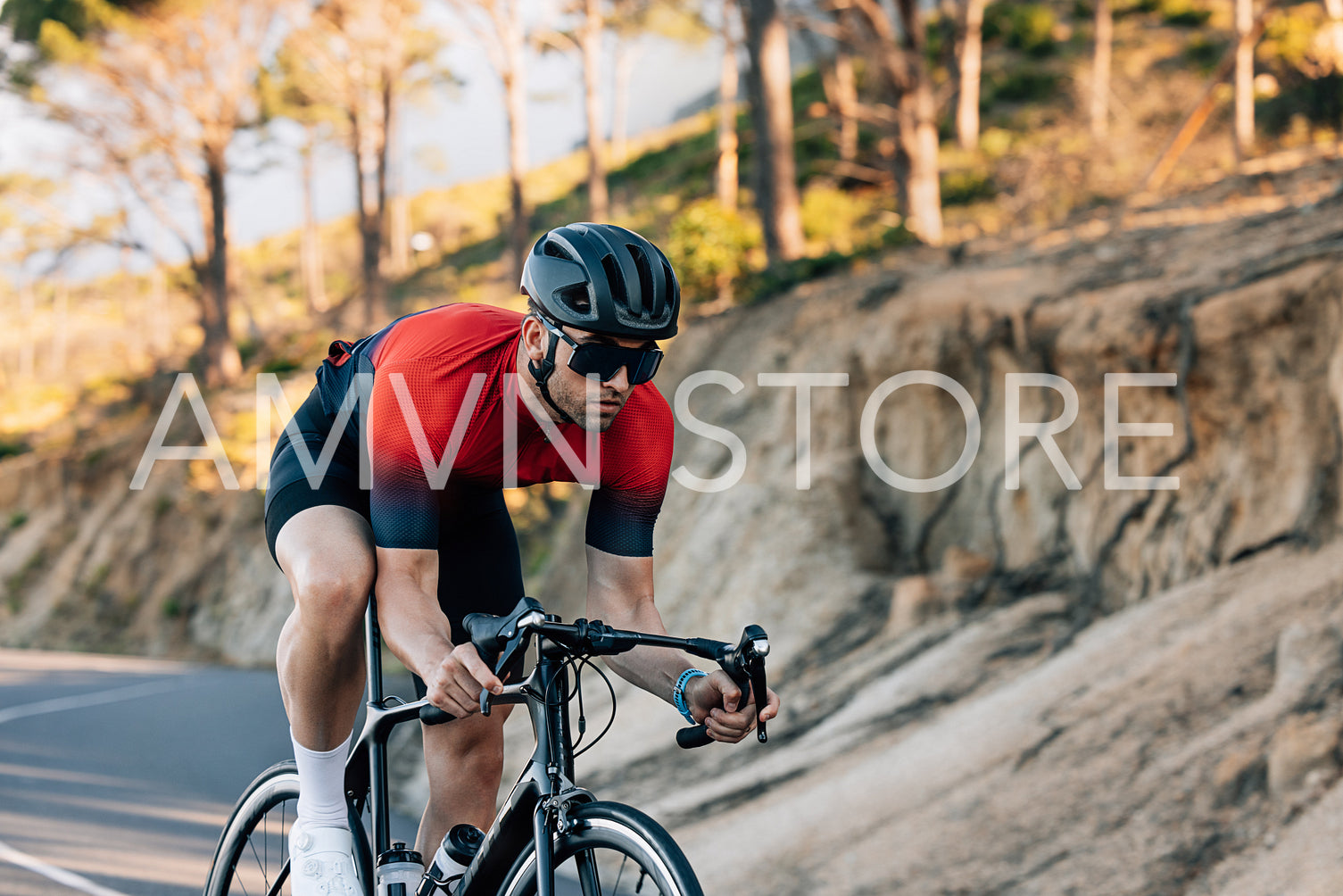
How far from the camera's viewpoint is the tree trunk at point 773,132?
1511 cm

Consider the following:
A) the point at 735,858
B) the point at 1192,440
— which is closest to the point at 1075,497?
the point at 1192,440

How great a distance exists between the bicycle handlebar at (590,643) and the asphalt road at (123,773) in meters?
3.52

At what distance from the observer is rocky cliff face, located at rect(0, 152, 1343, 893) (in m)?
4.98

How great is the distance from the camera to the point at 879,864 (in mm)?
5293

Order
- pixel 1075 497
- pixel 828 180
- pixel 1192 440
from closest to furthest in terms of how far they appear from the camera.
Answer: pixel 1192 440
pixel 1075 497
pixel 828 180

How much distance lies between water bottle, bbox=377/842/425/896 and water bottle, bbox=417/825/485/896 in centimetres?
4

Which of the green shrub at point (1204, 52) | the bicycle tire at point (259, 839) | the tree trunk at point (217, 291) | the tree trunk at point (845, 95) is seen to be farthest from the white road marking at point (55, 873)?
the green shrub at point (1204, 52)

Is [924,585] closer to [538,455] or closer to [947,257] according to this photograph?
[947,257]

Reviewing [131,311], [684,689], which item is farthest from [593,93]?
[131,311]

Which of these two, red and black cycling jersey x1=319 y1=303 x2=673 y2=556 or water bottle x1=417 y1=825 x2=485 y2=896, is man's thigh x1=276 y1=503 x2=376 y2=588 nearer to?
red and black cycling jersey x1=319 y1=303 x2=673 y2=556

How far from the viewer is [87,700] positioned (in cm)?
1183

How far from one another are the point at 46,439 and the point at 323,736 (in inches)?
1175

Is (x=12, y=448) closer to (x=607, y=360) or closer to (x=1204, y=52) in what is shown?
(x=1204, y=52)

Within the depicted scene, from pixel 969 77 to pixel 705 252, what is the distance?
6.57 meters
